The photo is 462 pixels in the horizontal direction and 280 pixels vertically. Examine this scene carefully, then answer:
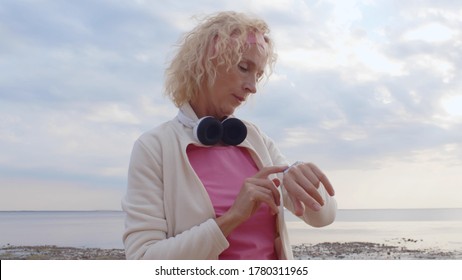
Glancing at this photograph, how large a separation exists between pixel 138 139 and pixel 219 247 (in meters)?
0.51

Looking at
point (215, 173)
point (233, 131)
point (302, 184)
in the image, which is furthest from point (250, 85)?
point (302, 184)

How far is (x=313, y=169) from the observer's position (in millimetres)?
1686

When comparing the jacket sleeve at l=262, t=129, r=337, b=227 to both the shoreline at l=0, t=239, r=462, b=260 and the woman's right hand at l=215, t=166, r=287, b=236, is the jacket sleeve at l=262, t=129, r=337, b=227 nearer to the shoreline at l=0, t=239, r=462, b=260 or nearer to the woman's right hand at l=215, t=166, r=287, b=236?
the woman's right hand at l=215, t=166, r=287, b=236

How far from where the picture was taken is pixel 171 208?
1813 millimetres

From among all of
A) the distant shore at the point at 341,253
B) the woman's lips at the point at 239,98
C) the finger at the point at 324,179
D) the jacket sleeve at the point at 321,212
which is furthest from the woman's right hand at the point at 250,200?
the distant shore at the point at 341,253

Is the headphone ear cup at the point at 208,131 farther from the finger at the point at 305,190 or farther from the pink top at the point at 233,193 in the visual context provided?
the finger at the point at 305,190

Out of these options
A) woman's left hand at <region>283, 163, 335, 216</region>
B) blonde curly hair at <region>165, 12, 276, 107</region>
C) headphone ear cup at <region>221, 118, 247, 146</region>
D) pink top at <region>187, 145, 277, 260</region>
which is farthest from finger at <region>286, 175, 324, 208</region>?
blonde curly hair at <region>165, 12, 276, 107</region>

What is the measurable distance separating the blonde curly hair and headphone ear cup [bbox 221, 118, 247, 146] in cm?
16

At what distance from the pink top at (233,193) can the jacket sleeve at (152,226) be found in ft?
0.37

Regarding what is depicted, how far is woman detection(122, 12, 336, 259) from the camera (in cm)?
168
